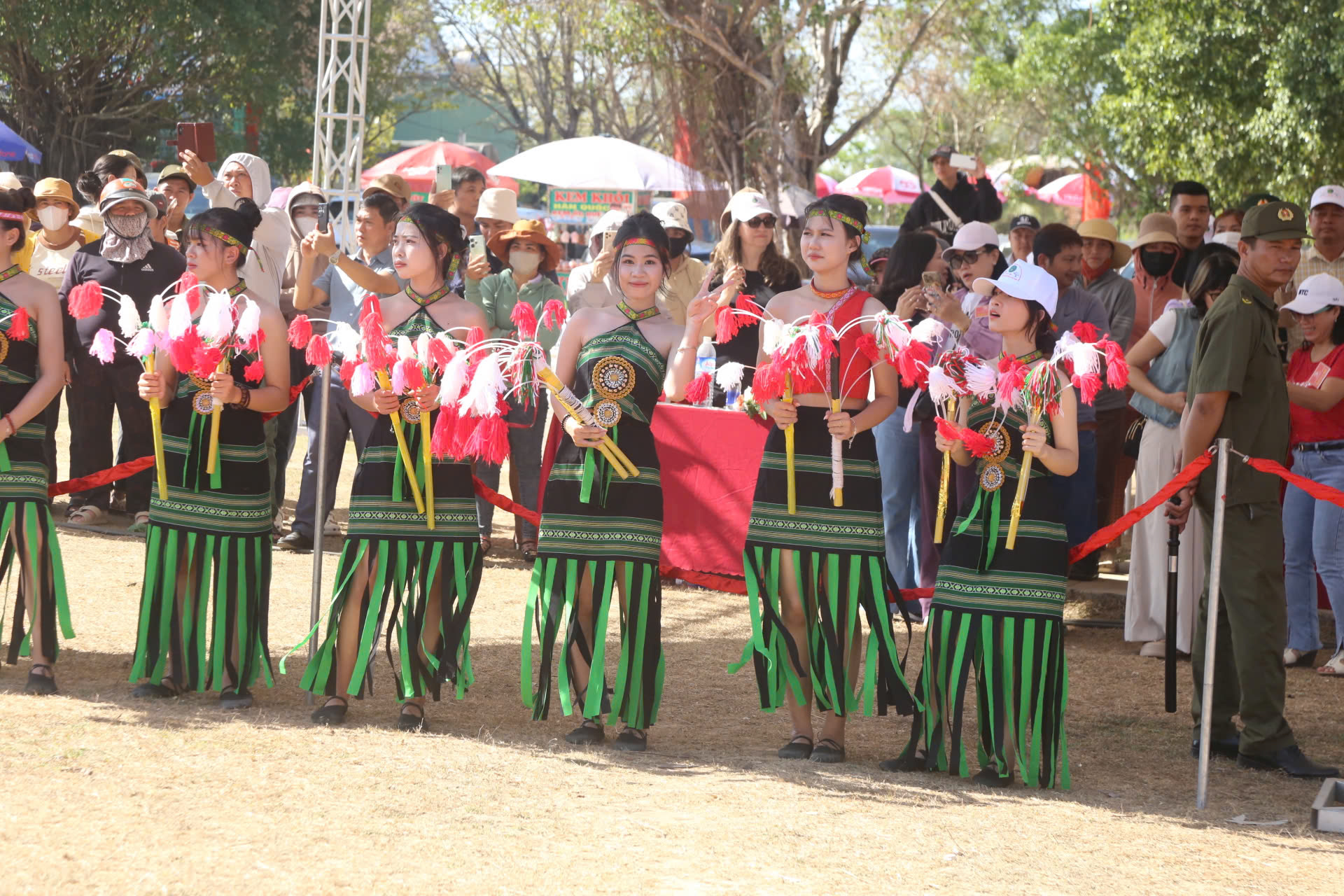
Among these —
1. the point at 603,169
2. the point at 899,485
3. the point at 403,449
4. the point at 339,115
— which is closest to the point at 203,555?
the point at 403,449

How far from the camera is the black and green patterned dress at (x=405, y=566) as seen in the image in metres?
5.41

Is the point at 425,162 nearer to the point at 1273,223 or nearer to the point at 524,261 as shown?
the point at 524,261

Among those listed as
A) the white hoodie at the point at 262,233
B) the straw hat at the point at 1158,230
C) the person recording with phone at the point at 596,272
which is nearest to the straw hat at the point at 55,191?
the white hoodie at the point at 262,233

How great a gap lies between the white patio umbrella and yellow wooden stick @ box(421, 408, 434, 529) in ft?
30.1

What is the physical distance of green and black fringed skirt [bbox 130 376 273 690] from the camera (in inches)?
221

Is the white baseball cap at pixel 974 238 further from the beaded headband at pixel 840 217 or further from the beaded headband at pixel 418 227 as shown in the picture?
the beaded headband at pixel 418 227

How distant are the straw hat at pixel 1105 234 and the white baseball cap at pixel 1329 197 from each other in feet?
3.47

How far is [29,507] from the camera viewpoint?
5801 millimetres

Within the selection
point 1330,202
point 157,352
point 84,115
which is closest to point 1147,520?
point 1330,202

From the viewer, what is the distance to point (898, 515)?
798 cm

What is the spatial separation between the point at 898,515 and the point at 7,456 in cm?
437

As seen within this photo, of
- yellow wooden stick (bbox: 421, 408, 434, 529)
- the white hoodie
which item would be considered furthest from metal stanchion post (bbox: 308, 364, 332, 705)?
the white hoodie

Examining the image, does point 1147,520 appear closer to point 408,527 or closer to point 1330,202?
point 1330,202

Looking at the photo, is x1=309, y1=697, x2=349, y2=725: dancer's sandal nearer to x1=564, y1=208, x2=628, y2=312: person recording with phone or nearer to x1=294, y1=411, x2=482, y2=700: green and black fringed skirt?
x1=294, y1=411, x2=482, y2=700: green and black fringed skirt
